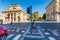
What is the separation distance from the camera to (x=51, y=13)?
6438 centimetres

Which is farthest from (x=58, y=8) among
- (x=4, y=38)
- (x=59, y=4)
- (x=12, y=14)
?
(x=4, y=38)

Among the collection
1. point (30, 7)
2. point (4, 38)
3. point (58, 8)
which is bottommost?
point (4, 38)

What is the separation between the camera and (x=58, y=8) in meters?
61.0

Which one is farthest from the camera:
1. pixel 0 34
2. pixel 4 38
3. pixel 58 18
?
pixel 58 18

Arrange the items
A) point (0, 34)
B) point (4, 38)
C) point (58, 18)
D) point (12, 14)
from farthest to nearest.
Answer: point (58, 18), point (12, 14), point (4, 38), point (0, 34)

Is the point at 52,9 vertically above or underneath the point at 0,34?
above

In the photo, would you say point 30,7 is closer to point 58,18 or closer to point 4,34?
point 4,34

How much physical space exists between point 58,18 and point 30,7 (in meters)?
49.6

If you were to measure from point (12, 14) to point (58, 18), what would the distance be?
38222mm

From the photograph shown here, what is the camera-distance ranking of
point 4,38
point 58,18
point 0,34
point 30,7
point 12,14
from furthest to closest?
point 58,18 < point 12,14 < point 30,7 < point 4,38 < point 0,34

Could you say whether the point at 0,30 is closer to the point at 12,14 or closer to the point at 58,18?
the point at 12,14

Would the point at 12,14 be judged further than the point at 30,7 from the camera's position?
Yes

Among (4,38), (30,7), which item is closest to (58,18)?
(30,7)

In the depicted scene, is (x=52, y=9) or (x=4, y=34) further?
(x=52, y=9)
